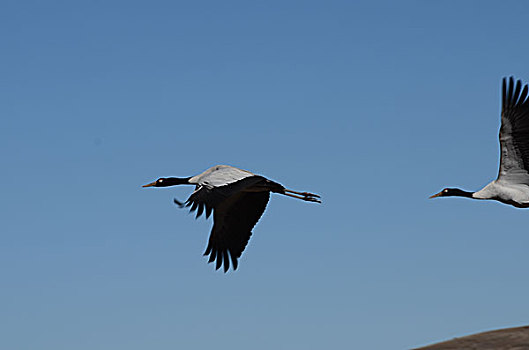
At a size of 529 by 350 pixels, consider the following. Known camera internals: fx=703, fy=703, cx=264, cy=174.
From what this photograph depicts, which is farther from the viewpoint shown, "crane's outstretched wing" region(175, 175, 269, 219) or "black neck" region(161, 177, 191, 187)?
"black neck" region(161, 177, 191, 187)

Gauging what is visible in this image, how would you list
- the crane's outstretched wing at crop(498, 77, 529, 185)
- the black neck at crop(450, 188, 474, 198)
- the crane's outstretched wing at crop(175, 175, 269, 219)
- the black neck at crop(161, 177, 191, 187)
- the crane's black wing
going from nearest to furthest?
the crane's outstretched wing at crop(175, 175, 269, 219) < the crane's outstretched wing at crop(498, 77, 529, 185) < the crane's black wing < the black neck at crop(161, 177, 191, 187) < the black neck at crop(450, 188, 474, 198)

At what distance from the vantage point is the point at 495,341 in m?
7.44

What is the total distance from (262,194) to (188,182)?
1.80m

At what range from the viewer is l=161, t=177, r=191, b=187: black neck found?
1630 cm

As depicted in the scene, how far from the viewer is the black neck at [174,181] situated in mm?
16297

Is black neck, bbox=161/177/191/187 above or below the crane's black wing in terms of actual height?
above

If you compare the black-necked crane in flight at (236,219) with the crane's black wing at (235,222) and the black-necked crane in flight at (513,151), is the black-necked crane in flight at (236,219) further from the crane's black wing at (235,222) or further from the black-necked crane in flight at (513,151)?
the black-necked crane in flight at (513,151)

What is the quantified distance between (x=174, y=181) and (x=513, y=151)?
7.66 m

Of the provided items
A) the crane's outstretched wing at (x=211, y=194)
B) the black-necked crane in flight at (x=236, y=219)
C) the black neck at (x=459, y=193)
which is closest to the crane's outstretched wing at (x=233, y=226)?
the black-necked crane in flight at (x=236, y=219)

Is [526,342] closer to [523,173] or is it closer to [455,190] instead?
[523,173]

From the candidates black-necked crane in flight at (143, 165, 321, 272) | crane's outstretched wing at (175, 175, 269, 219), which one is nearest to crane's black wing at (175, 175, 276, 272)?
black-necked crane in flight at (143, 165, 321, 272)

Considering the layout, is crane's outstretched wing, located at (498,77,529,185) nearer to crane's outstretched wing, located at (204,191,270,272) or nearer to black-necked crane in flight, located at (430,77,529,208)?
black-necked crane in flight, located at (430,77,529,208)

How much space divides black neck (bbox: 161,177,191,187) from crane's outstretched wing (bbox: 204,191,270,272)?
4.01ft

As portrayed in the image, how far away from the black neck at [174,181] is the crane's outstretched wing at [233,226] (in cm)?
122
